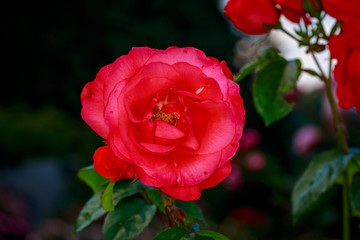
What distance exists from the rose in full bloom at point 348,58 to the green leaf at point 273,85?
0.41ft

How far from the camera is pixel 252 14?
0.66 meters

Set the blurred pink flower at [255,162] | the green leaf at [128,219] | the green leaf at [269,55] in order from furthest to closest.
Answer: the blurred pink flower at [255,162] < the green leaf at [269,55] < the green leaf at [128,219]

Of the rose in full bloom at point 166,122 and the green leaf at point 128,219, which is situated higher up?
the rose in full bloom at point 166,122

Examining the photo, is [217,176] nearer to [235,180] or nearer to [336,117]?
[336,117]

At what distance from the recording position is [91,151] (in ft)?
15.0

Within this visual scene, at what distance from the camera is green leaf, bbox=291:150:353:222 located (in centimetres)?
65

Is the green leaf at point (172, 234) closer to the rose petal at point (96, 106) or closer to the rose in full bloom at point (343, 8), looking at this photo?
the rose petal at point (96, 106)

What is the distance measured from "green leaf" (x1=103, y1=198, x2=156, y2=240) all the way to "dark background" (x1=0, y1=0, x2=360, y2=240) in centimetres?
159

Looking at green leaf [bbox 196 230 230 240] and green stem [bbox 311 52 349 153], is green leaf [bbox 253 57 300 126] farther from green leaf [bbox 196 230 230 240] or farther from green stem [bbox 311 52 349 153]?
green leaf [bbox 196 230 230 240]

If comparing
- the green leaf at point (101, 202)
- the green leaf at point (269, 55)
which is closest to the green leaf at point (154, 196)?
the green leaf at point (101, 202)

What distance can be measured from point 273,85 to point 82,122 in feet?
23.8

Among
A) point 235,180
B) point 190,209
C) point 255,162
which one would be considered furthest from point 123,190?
point 255,162

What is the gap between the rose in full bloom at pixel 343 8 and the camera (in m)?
0.53

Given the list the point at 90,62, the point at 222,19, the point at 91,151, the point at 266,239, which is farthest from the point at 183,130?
the point at 222,19
